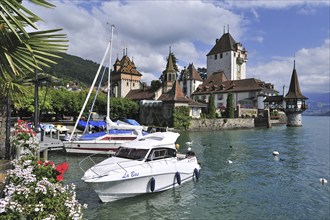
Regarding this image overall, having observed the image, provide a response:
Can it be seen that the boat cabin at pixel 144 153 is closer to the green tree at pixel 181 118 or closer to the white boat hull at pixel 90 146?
the white boat hull at pixel 90 146

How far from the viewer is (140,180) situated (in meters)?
13.6

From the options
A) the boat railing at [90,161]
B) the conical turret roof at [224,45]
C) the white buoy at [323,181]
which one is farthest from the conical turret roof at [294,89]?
the boat railing at [90,161]

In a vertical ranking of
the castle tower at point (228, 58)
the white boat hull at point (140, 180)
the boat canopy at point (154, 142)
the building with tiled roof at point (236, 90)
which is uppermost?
the castle tower at point (228, 58)

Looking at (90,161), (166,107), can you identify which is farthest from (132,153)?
(166,107)

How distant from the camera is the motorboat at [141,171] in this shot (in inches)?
501

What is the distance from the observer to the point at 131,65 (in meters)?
81.2

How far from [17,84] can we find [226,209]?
1014cm

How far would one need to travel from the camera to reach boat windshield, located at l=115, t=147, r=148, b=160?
48.0 ft

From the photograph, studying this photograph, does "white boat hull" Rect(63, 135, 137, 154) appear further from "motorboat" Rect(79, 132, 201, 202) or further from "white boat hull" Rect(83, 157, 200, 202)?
"white boat hull" Rect(83, 157, 200, 202)

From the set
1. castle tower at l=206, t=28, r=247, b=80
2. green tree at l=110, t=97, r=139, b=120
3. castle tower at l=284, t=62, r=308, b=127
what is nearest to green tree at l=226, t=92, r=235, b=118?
castle tower at l=284, t=62, r=308, b=127

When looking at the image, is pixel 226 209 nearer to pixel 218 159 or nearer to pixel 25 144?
pixel 25 144

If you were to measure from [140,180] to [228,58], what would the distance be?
82.1 meters

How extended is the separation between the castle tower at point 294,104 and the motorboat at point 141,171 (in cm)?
6080

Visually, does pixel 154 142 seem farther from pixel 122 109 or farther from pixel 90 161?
pixel 122 109
